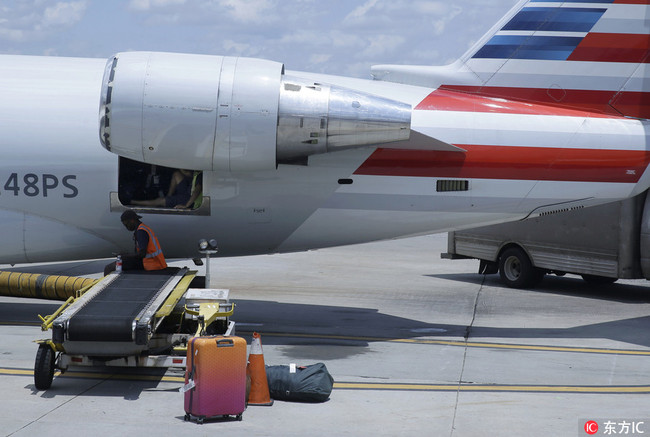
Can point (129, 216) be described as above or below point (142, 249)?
above

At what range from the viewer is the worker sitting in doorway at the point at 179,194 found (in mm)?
15167

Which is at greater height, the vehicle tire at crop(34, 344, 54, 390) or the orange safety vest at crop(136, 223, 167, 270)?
the orange safety vest at crop(136, 223, 167, 270)

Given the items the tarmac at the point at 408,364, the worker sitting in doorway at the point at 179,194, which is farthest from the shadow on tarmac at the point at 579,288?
the worker sitting in doorway at the point at 179,194

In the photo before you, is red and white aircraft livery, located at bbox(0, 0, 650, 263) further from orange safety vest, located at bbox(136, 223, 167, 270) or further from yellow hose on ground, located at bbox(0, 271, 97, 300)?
yellow hose on ground, located at bbox(0, 271, 97, 300)

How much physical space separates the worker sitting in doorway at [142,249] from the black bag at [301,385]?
12.1ft

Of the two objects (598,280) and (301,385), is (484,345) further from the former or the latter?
(598,280)

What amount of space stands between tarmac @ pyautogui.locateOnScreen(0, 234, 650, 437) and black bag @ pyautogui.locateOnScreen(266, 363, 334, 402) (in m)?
0.16

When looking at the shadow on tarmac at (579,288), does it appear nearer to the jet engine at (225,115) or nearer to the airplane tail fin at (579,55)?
the airplane tail fin at (579,55)

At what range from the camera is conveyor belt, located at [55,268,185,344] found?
10922 mm

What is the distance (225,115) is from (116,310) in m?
3.93

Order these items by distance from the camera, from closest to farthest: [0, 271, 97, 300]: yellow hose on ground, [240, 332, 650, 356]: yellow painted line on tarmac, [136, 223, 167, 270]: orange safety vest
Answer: [136, 223, 167, 270]: orange safety vest < [240, 332, 650, 356]: yellow painted line on tarmac < [0, 271, 97, 300]: yellow hose on ground

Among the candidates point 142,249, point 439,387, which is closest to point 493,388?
point 439,387

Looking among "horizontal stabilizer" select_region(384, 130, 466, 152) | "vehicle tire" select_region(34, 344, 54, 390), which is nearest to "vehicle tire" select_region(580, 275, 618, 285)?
"horizontal stabilizer" select_region(384, 130, 466, 152)

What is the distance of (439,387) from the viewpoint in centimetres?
1181
